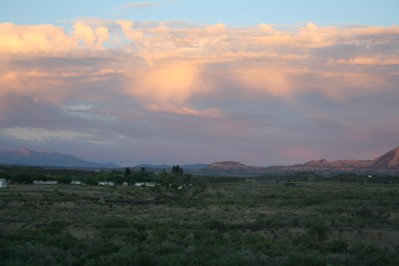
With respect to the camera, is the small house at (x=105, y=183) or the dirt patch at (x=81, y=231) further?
the small house at (x=105, y=183)

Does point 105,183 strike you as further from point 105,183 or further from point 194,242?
point 194,242

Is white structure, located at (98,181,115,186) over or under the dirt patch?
over

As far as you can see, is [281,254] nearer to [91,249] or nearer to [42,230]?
[91,249]

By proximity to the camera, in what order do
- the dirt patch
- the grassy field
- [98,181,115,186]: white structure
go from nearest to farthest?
the grassy field → the dirt patch → [98,181,115,186]: white structure

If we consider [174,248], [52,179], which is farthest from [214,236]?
[52,179]

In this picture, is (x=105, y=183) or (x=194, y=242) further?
(x=105, y=183)

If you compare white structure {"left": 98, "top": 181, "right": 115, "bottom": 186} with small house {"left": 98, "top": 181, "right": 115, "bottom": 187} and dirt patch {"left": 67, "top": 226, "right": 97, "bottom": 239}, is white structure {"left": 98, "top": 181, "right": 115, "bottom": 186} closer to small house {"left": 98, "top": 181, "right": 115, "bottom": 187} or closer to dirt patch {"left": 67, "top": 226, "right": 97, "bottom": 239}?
small house {"left": 98, "top": 181, "right": 115, "bottom": 187}

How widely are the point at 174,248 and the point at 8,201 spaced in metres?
37.5

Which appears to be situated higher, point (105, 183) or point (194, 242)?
point (105, 183)

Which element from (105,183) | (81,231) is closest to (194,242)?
(81,231)

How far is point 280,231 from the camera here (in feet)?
117

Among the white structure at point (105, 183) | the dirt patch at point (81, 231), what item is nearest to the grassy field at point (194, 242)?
the dirt patch at point (81, 231)

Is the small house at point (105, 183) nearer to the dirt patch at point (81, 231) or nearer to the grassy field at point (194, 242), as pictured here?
the grassy field at point (194, 242)

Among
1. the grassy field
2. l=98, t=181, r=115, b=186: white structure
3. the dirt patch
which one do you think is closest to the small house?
l=98, t=181, r=115, b=186: white structure
